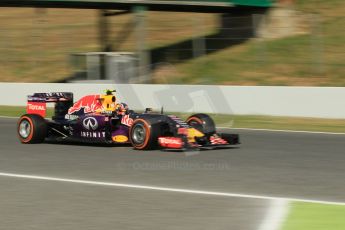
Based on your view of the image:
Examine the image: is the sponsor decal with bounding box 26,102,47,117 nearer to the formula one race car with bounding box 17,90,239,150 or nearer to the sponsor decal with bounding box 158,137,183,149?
the formula one race car with bounding box 17,90,239,150

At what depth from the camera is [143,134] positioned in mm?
10445

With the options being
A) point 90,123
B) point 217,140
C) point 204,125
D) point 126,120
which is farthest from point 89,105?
point 217,140

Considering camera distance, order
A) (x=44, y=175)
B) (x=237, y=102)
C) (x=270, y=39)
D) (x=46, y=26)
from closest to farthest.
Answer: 1. (x=44, y=175)
2. (x=237, y=102)
3. (x=270, y=39)
4. (x=46, y=26)

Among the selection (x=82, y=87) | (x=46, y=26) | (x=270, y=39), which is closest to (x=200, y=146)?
(x=82, y=87)

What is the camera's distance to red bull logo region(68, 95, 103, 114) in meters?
11.2

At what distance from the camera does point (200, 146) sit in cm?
1026

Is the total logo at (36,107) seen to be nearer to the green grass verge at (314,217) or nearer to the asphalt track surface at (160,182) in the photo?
the asphalt track surface at (160,182)

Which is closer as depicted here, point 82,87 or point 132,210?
point 132,210

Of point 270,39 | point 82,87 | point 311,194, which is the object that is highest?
point 270,39

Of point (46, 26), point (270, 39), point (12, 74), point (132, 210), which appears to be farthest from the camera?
point (46, 26)

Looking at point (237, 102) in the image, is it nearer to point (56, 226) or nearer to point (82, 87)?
point (82, 87)

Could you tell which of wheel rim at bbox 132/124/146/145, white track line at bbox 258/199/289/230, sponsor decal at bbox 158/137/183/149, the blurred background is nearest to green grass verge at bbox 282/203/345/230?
white track line at bbox 258/199/289/230

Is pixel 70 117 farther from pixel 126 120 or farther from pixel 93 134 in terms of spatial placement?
pixel 126 120

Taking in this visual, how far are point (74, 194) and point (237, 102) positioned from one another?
10713 millimetres
